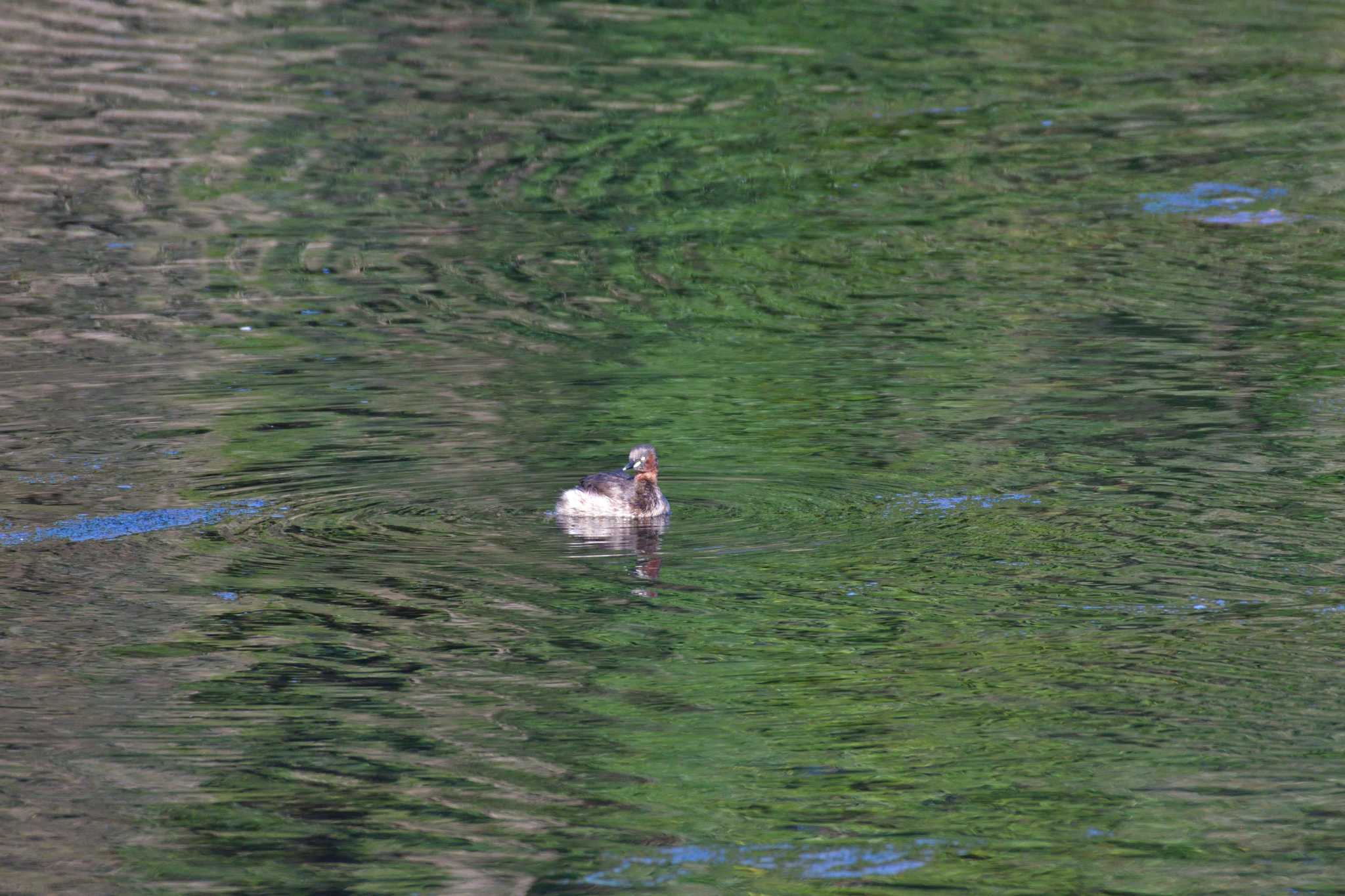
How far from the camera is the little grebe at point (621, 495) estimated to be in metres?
12.0

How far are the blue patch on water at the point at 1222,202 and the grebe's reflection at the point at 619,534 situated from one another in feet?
33.6

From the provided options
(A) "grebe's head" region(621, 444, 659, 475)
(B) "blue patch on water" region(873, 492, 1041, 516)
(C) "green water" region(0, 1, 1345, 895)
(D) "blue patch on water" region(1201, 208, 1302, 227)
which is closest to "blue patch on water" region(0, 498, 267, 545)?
(C) "green water" region(0, 1, 1345, 895)

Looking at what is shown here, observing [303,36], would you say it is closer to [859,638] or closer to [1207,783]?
[859,638]

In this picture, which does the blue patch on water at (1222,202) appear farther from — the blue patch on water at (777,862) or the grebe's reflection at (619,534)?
the blue patch on water at (777,862)

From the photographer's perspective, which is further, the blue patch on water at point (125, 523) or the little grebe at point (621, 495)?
the little grebe at point (621, 495)

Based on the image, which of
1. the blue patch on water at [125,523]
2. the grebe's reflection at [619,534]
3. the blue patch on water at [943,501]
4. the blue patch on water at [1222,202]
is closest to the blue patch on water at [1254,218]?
the blue patch on water at [1222,202]

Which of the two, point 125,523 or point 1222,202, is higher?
point 1222,202

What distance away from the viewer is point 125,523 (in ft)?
39.4

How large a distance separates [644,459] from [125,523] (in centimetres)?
305

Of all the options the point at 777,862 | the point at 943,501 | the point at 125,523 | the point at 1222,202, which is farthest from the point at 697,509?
the point at 1222,202

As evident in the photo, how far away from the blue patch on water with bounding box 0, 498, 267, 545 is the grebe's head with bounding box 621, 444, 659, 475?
2.21 m

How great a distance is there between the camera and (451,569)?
1120 cm

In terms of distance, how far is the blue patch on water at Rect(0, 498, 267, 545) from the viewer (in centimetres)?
1178

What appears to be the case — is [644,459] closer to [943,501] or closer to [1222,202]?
[943,501]
